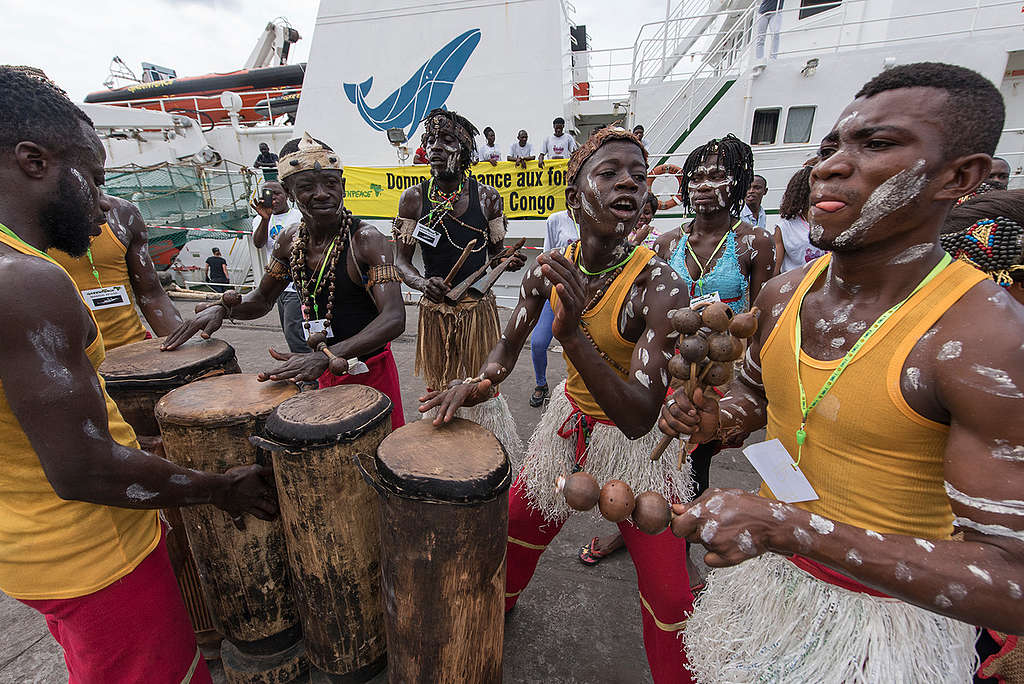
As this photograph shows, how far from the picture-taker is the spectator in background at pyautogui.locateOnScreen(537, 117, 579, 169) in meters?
8.99

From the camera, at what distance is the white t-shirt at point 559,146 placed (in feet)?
29.5

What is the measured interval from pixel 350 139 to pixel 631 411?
38.4ft

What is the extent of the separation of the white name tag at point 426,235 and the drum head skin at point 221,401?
190cm

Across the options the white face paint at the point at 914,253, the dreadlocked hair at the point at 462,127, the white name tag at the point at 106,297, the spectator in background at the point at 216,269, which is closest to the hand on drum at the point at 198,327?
the white name tag at the point at 106,297

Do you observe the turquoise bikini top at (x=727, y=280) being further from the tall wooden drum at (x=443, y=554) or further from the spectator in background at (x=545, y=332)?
the tall wooden drum at (x=443, y=554)

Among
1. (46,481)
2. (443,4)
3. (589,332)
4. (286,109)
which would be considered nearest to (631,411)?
(589,332)

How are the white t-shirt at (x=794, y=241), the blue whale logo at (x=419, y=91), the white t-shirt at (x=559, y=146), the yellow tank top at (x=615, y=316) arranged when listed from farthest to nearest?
the blue whale logo at (x=419, y=91), the white t-shirt at (x=559, y=146), the white t-shirt at (x=794, y=241), the yellow tank top at (x=615, y=316)

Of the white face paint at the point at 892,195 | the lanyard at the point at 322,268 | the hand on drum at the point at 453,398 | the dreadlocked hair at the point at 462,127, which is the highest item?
the dreadlocked hair at the point at 462,127

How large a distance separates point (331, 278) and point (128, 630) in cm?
179

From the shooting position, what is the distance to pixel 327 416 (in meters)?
1.60

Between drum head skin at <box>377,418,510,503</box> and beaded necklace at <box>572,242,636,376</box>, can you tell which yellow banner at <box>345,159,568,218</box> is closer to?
beaded necklace at <box>572,242,636,376</box>

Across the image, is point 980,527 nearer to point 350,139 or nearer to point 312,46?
point 350,139

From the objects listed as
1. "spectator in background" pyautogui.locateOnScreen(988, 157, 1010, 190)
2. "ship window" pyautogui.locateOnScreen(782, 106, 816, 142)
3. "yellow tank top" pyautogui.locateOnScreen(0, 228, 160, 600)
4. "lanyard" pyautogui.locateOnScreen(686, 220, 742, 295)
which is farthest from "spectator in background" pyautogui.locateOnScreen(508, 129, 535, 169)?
"yellow tank top" pyautogui.locateOnScreen(0, 228, 160, 600)

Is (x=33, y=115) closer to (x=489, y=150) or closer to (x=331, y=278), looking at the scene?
(x=331, y=278)
